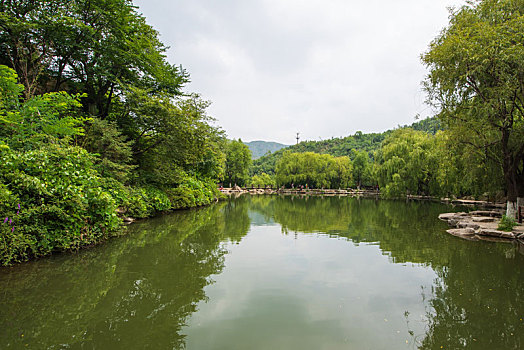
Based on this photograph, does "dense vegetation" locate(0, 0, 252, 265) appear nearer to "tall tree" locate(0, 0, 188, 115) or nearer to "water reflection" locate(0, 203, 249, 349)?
"tall tree" locate(0, 0, 188, 115)

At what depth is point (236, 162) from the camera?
47.2 metres

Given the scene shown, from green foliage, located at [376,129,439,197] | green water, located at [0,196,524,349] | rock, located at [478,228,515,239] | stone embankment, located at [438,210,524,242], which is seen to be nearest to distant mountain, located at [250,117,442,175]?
green foliage, located at [376,129,439,197]

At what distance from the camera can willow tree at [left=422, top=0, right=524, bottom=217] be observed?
306 inches

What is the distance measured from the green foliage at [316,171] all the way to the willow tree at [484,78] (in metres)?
36.8

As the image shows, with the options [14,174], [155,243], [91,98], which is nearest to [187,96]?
[91,98]

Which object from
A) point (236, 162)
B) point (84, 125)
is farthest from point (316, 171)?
point (84, 125)

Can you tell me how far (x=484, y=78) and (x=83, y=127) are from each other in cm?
1373

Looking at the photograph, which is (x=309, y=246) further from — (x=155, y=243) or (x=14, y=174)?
(x=14, y=174)

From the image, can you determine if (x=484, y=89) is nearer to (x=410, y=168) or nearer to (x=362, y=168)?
(x=410, y=168)

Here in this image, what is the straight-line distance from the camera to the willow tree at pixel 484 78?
7.77 metres

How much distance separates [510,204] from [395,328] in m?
9.07

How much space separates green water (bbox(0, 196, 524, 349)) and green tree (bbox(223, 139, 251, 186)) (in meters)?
39.2

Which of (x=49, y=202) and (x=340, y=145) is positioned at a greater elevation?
(x=340, y=145)

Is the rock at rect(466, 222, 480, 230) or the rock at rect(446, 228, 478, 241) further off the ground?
the rock at rect(466, 222, 480, 230)
